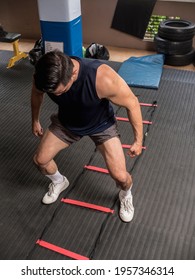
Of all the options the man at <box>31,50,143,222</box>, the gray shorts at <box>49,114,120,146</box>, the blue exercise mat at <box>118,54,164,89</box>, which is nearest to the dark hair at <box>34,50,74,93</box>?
the man at <box>31,50,143,222</box>

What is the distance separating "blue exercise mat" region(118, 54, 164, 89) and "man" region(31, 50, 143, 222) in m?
1.97

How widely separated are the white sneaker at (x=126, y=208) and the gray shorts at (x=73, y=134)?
500mm

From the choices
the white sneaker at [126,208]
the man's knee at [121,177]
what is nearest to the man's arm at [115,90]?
the man's knee at [121,177]

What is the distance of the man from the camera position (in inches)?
63.6

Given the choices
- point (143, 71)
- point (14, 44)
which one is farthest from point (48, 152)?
point (14, 44)

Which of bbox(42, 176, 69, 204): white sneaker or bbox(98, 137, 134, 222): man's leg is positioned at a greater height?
bbox(98, 137, 134, 222): man's leg

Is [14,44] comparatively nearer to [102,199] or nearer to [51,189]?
[51,189]

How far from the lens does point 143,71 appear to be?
409 cm

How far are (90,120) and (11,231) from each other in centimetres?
105

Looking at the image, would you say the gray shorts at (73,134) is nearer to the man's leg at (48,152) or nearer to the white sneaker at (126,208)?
the man's leg at (48,152)

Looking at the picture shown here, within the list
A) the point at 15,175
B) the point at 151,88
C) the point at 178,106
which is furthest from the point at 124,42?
the point at 15,175

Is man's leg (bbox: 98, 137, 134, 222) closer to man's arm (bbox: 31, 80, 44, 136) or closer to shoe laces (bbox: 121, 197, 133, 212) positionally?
shoe laces (bbox: 121, 197, 133, 212)

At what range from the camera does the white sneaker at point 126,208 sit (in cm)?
220

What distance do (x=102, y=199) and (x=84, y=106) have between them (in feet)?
2.94
